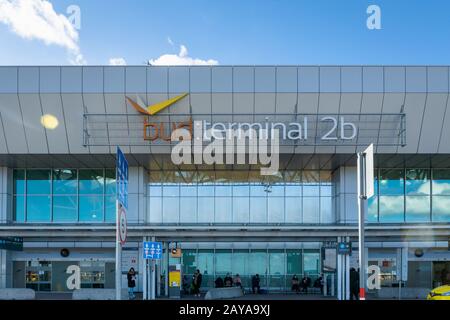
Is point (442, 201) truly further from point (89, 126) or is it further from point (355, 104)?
point (89, 126)

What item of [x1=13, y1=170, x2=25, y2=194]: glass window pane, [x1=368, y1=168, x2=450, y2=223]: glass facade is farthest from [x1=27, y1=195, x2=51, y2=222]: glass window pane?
[x1=368, y1=168, x2=450, y2=223]: glass facade

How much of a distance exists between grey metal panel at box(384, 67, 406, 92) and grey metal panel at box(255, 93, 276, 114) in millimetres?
5192

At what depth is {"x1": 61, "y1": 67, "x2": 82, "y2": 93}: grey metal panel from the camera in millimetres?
23578

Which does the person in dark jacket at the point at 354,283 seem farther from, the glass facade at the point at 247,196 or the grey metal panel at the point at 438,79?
the grey metal panel at the point at 438,79

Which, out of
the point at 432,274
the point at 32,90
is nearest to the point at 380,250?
the point at 432,274

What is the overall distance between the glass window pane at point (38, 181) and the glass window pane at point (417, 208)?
791 inches

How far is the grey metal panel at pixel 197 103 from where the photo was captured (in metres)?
23.7

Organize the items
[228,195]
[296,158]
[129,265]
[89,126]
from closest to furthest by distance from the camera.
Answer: [89,126]
[296,158]
[129,265]
[228,195]

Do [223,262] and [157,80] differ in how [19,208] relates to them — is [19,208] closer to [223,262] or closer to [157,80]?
[157,80]

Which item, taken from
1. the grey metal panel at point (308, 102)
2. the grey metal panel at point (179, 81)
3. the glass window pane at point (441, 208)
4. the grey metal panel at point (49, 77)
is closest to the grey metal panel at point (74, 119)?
the grey metal panel at point (49, 77)

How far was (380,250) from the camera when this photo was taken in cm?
2916

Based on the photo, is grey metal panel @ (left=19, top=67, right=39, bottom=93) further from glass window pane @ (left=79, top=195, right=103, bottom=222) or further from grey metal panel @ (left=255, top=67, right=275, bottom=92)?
grey metal panel @ (left=255, top=67, right=275, bottom=92)

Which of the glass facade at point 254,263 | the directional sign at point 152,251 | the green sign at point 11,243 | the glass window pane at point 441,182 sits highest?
the glass window pane at point 441,182
